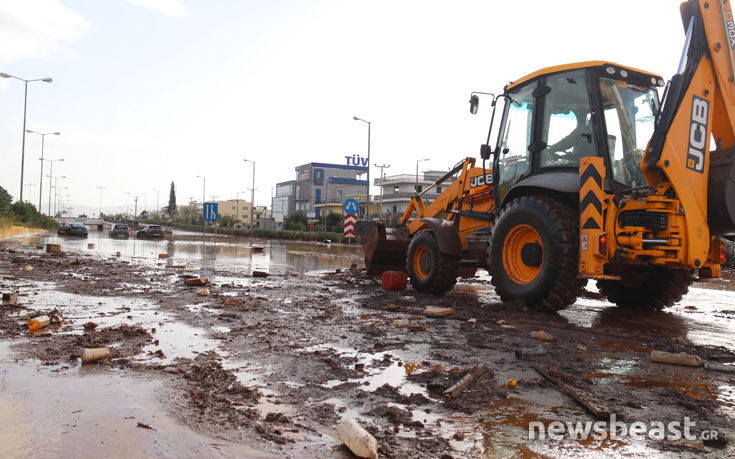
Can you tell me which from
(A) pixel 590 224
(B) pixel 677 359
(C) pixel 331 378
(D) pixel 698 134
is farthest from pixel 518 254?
(C) pixel 331 378

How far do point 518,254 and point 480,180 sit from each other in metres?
2.40

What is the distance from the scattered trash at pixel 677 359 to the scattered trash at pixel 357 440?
134 inches

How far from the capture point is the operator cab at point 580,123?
689 centimetres

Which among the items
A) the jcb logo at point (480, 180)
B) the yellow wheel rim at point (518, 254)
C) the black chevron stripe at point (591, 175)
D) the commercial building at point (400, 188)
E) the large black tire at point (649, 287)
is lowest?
the large black tire at point (649, 287)

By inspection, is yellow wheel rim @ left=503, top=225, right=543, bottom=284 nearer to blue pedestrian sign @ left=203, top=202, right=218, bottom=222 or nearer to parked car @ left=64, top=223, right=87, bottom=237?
parked car @ left=64, top=223, right=87, bottom=237

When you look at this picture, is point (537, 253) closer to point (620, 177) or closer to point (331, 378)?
point (620, 177)

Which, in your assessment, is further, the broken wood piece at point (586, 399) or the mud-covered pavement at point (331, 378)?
the broken wood piece at point (586, 399)

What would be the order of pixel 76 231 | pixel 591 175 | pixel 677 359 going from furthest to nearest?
pixel 76 231 → pixel 591 175 → pixel 677 359

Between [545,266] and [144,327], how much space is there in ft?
16.8

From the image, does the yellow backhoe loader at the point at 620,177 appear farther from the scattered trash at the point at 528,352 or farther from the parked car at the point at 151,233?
the parked car at the point at 151,233

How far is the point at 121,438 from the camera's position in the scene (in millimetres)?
3051

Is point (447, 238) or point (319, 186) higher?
point (319, 186)

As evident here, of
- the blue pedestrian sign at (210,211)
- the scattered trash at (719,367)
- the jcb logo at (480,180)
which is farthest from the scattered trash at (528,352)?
the blue pedestrian sign at (210,211)

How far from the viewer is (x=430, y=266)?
32.2 ft
